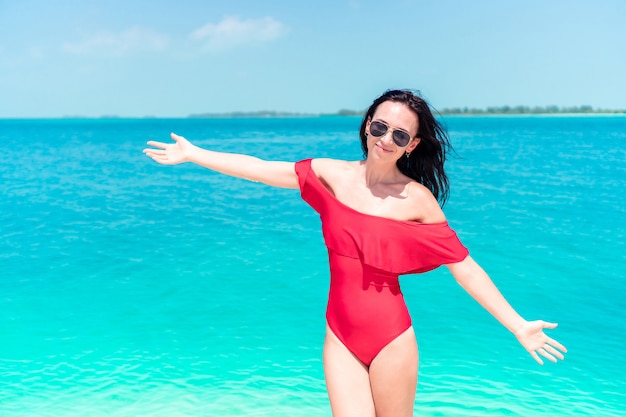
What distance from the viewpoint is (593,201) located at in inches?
835

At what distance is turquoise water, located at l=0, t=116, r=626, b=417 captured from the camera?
6.89 meters

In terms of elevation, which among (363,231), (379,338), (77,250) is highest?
(363,231)

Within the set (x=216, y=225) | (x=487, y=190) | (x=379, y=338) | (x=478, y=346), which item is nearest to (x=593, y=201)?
(x=487, y=190)

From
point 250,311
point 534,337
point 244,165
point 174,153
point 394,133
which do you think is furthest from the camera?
point 250,311

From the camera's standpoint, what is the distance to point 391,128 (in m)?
2.82

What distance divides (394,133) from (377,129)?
0.08m

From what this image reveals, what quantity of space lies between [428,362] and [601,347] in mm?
2678

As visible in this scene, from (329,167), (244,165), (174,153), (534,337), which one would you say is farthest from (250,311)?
(534,337)

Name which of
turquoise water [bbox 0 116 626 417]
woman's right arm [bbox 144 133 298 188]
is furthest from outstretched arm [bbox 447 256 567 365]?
turquoise water [bbox 0 116 626 417]

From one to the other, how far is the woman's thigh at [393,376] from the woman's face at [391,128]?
845 mm

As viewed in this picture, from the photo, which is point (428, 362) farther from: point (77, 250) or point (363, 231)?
point (77, 250)

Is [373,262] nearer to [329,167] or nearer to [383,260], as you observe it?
[383,260]

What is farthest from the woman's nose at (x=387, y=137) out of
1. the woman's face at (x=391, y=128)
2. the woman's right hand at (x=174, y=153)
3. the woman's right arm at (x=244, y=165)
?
the woman's right hand at (x=174, y=153)

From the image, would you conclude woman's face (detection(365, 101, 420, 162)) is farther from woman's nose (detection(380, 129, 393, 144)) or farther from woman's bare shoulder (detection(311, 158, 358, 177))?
woman's bare shoulder (detection(311, 158, 358, 177))
